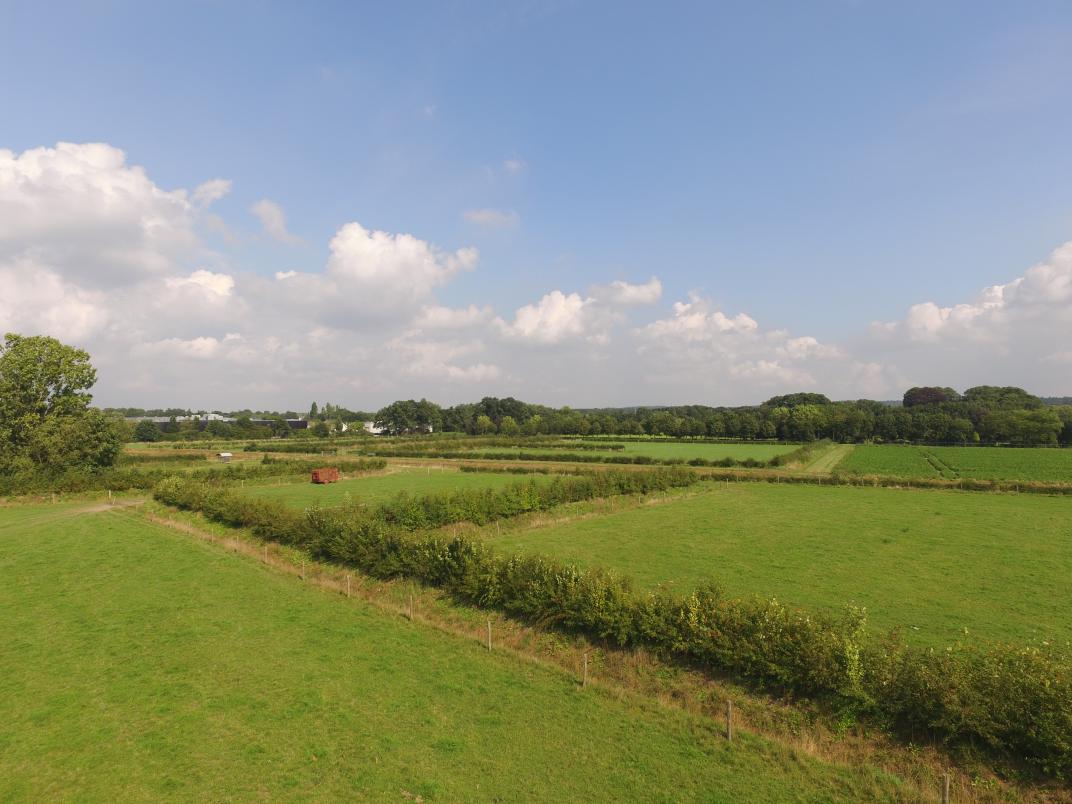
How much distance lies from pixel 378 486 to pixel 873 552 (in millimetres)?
54315

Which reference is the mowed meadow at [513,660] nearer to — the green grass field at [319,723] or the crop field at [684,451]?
the green grass field at [319,723]

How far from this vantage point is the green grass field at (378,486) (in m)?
56.7

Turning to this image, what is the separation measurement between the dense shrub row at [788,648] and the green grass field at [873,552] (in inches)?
162

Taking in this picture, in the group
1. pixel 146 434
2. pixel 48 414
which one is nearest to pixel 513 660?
pixel 48 414

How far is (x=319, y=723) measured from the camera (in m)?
15.3

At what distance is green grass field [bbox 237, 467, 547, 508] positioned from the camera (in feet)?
186

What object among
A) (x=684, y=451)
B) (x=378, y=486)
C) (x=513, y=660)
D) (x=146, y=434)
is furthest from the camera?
(x=146, y=434)

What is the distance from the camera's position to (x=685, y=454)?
4333 inches

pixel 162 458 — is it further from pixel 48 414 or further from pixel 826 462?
pixel 826 462

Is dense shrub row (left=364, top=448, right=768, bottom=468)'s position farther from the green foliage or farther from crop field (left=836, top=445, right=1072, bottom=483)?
the green foliage

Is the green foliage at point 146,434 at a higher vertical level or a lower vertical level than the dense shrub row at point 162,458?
higher

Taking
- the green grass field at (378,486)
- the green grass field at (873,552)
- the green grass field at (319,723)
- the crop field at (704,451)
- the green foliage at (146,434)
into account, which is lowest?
the green grass field at (319,723)

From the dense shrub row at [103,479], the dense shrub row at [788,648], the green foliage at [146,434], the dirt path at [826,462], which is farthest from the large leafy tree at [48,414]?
the green foliage at [146,434]

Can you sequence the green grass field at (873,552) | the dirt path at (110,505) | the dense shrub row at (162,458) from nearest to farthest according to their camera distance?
the green grass field at (873,552) < the dirt path at (110,505) < the dense shrub row at (162,458)
